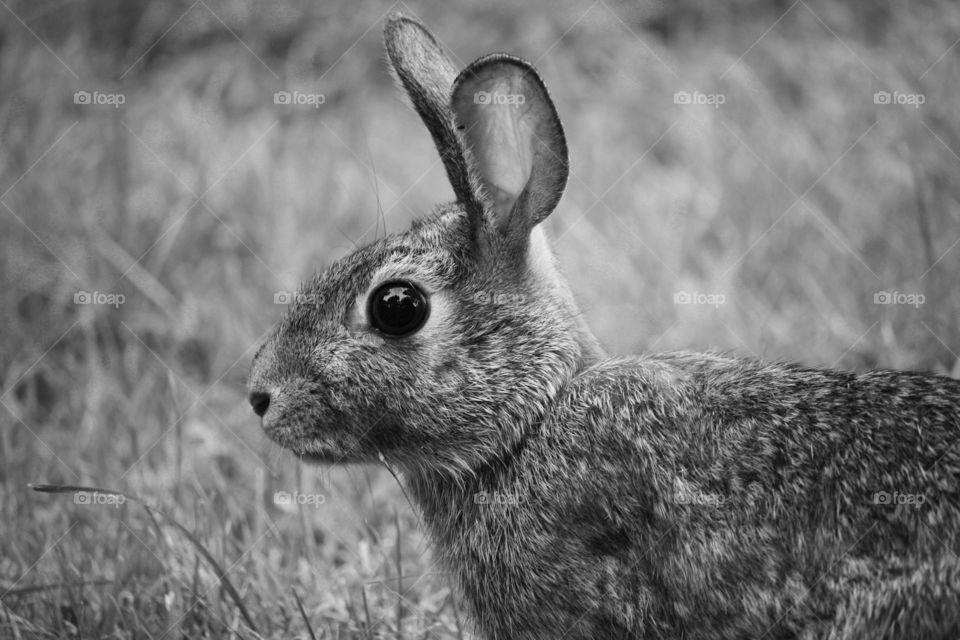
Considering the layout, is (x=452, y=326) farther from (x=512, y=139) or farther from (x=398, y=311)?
(x=512, y=139)

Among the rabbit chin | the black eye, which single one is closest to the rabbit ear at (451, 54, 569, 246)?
the black eye

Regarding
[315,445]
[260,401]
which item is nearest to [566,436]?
[315,445]

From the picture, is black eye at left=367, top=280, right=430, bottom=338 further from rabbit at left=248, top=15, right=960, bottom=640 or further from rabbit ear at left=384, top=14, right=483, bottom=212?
rabbit ear at left=384, top=14, right=483, bottom=212

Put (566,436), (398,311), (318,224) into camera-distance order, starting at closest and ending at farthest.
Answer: (566,436) → (398,311) → (318,224)

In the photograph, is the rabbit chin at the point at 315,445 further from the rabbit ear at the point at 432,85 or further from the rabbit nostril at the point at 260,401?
the rabbit ear at the point at 432,85

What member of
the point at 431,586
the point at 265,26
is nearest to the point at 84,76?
the point at 265,26

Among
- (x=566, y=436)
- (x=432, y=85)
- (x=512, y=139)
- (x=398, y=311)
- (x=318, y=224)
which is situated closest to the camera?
(x=566, y=436)

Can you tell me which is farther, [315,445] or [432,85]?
[432,85]

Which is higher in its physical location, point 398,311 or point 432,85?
point 432,85

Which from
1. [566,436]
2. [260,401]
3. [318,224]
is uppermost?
[318,224]
